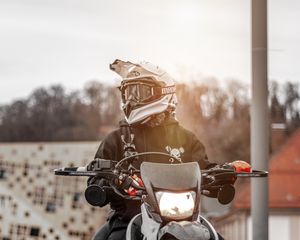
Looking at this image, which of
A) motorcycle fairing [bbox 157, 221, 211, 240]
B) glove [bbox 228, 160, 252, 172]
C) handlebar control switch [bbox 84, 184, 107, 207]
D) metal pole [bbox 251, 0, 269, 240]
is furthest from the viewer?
metal pole [bbox 251, 0, 269, 240]

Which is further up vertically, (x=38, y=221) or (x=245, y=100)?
(x=245, y=100)

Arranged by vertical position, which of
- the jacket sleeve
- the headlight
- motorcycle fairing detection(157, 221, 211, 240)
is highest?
the jacket sleeve

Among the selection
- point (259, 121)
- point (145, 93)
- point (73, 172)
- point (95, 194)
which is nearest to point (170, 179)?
point (95, 194)

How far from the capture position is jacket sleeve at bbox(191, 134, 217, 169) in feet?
13.2

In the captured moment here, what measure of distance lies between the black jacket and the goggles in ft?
0.48

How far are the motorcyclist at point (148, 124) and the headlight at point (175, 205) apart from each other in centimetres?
86

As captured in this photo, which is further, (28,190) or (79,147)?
(28,190)

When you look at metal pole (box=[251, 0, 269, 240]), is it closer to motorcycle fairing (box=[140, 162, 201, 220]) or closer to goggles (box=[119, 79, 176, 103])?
goggles (box=[119, 79, 176, 103])

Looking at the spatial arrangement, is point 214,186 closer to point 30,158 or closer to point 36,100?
point 30,158

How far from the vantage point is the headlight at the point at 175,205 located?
3037 mm

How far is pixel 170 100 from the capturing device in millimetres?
4152

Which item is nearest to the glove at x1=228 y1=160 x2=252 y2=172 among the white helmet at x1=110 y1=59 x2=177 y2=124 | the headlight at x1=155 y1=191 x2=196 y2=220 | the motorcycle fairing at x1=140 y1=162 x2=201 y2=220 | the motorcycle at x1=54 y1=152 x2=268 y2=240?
the motorcycle at x1=54 y1=152 x2=268 y2=240

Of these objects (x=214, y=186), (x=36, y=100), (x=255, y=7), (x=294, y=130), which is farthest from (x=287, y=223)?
(x=214, y=186)

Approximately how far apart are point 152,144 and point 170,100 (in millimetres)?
226
